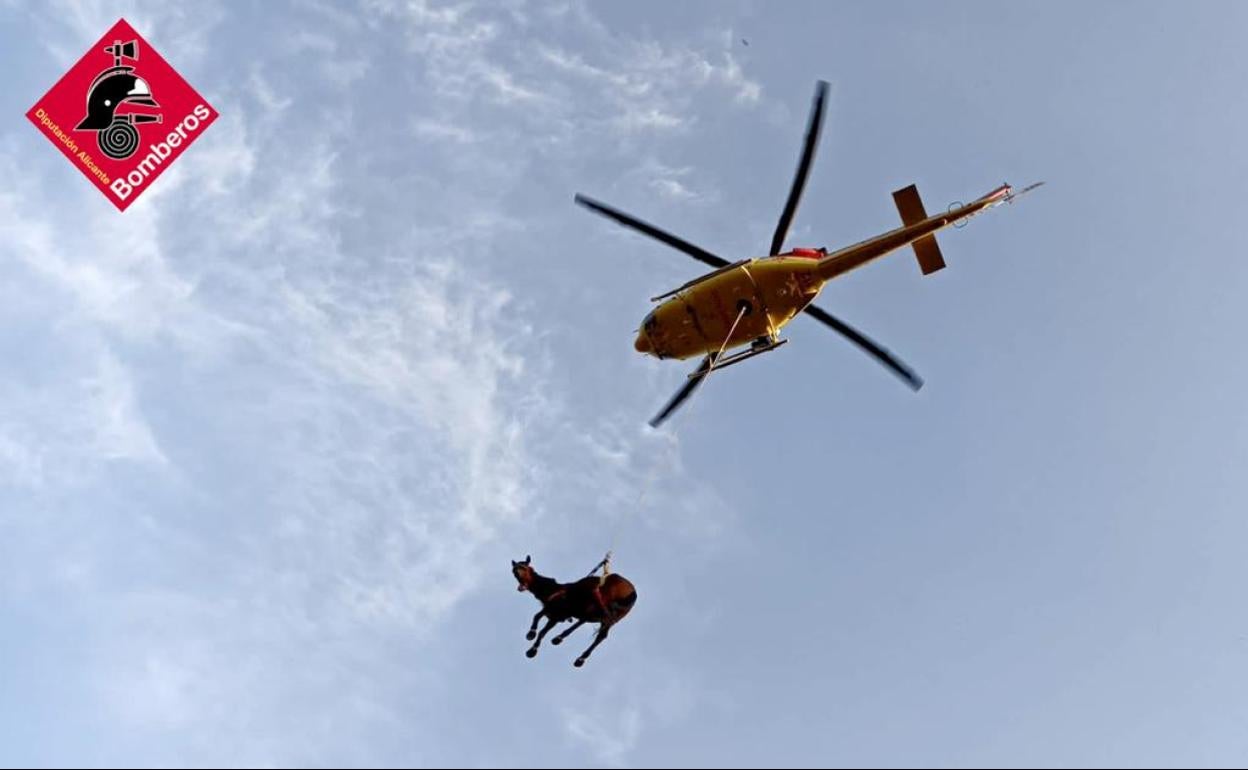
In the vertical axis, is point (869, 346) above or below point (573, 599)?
above

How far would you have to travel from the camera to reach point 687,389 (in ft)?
85.3

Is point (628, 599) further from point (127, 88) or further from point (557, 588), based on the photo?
point (127, 88)

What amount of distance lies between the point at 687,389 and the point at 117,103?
A: 1908 centimetres

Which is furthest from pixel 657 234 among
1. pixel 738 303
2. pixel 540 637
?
pixel 540 637

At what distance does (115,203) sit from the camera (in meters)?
26.7

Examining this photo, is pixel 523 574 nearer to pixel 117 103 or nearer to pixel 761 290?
pixel 761 290

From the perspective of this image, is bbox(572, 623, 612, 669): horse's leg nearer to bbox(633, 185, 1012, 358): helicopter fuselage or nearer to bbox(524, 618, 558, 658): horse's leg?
bbox(524, 618, 558, 658): horse's leg

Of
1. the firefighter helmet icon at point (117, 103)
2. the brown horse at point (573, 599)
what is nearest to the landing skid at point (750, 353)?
the brown horse at point (573, 599)

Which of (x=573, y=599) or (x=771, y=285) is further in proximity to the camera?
(x=771, y=285)

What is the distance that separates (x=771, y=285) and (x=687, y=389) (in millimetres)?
4515

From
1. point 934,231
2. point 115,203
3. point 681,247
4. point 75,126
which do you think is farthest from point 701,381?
point 75,126

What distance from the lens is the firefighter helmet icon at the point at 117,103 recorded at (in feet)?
88.7

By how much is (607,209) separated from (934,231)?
8284 mm

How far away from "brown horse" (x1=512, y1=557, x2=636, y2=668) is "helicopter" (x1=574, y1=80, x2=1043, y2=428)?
7.65 meters
